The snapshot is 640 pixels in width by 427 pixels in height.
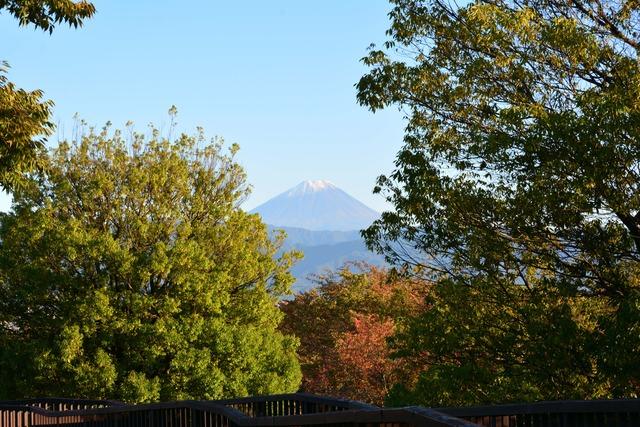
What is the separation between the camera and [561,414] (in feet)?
26.5

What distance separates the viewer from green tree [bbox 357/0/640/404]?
48.6 ft

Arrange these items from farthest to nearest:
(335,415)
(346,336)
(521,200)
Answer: (346,336) < (521,200) < (335,415)

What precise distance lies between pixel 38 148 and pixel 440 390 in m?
8.68

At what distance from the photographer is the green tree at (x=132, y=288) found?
3131 cm

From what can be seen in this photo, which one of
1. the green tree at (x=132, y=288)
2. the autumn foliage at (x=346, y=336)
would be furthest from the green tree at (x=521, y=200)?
the autumn foliage at (x=346, y=336)

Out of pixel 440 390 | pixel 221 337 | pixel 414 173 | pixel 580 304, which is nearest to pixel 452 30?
pixel 414 173

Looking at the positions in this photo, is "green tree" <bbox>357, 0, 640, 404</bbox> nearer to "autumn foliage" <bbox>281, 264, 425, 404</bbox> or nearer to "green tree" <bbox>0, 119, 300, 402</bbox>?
"green tree" <bbox>0, 119, 300, 402</bbox>

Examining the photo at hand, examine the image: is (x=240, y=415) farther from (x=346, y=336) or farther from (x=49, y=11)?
(x=346, y=336)

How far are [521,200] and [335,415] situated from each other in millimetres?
9076

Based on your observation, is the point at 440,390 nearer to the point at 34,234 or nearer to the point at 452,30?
the point at 452,30

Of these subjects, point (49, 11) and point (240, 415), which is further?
point (49, 11)

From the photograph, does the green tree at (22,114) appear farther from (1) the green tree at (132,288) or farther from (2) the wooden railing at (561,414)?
(1) the green tree at (132,288)

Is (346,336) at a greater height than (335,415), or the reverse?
(346,336)

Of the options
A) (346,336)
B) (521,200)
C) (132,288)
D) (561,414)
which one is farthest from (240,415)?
(346,336)
